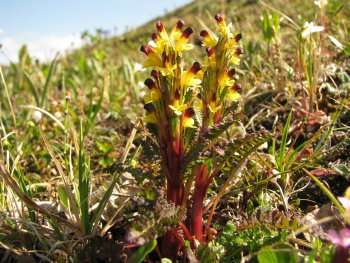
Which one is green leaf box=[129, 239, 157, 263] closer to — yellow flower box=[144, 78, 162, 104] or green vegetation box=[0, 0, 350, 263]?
green vegetation box=[0, 0, 350, 263]

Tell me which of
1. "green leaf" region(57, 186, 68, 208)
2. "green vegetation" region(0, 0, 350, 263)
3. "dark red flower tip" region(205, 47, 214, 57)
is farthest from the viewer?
"green leaf" region(57, 186, 68, 208)

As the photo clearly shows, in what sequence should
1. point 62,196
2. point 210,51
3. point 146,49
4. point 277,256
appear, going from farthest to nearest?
point 62,196
point 210,51
point 146,49
point 277,256

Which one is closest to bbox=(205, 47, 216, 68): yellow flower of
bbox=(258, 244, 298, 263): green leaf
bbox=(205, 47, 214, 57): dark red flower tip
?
bbox=(205, 47, 214, 57): dark red flower tip

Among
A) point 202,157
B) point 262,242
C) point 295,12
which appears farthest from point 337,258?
point 295,12

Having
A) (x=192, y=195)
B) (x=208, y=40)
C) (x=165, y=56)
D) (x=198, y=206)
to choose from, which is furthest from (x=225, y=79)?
(x=192, y=195)

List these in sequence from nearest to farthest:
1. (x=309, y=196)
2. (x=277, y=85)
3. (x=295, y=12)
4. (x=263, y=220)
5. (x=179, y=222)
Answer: (x=179, y=222) → (x=263, y=220) → (x=309, y=196) → (x=277, y=85) → (x=295, y=12)

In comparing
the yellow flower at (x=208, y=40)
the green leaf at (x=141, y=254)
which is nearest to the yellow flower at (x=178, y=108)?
the yellow flower at (x=208, y=40)

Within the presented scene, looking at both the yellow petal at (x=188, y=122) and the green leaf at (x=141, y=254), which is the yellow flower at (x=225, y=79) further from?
the green leaf at (x=141, y=254)

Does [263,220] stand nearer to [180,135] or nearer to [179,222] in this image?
[179,222]

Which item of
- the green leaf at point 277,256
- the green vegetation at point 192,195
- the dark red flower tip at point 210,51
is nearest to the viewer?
the green leaf at point 277,256

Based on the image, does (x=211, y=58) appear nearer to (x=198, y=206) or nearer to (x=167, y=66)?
(x=167, y=66)

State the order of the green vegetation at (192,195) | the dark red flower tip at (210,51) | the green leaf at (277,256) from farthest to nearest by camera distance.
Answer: the dark red flower tip at (210,51) < the green vegetation at (192,195) < the green leaf at (277,256)
